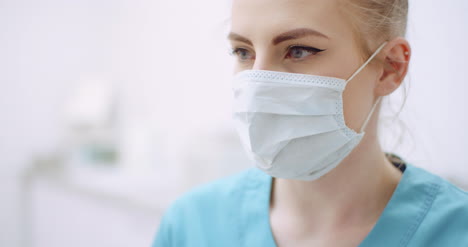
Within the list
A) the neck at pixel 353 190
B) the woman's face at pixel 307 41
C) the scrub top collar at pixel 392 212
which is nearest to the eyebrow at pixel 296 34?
the woman's face at pixel 307 41

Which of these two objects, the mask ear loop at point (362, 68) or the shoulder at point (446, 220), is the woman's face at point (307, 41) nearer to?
the mask ear loop at point (362, 68)

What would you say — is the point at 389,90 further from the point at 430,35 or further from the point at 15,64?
the point at 15,64

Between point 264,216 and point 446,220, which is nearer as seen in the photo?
point 446,220

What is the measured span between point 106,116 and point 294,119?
145 cm

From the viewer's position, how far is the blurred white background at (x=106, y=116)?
5.52 ft

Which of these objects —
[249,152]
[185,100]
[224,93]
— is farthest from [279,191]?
[185,100]

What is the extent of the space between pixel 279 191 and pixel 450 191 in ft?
1.16

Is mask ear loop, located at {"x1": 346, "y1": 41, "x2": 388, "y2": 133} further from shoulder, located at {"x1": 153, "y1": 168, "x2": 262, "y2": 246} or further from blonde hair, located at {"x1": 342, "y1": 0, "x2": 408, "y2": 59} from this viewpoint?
shoulder, located at {"x1": 153, "y1": 168, "x2": 262, "y2": 246}

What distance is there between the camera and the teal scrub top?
77 cm

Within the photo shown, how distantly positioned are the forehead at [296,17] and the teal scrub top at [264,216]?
1.18 ft

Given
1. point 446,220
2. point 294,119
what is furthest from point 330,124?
point 446,220

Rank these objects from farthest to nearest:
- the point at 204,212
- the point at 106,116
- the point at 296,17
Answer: the point at 106,116
the point at 204,212
the point at 296,17

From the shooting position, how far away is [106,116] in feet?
6.59

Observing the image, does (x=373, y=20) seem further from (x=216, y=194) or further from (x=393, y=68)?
(x=216, y=194)
